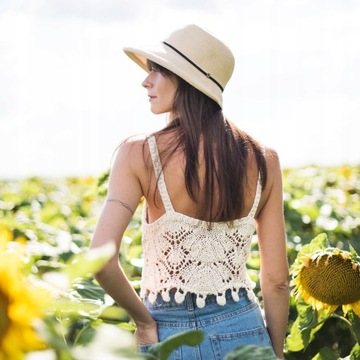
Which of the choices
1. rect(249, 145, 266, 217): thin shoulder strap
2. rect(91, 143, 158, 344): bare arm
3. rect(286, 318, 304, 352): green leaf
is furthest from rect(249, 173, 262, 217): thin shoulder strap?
rect(286, 318, 304, 352): green leaf

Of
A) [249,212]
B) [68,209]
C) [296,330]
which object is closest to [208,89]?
[249,212]

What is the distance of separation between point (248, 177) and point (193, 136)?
0.70ft

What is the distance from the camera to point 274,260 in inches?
99.9

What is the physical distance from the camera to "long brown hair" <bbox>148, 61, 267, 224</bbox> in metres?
2.27

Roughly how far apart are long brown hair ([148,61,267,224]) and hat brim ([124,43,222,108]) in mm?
32

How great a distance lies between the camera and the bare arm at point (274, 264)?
2.50 m

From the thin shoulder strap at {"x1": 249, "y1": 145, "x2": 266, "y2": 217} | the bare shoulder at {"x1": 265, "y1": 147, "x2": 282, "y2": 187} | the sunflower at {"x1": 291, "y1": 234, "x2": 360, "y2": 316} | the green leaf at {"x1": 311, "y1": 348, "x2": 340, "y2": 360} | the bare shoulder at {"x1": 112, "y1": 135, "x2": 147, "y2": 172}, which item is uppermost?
the bare shoulder at {"x1": 112, "y1": 135, "x2": 147, "y2": 172}

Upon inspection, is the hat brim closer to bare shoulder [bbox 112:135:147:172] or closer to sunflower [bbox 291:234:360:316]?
bare shoulder [bbox 112:135:147:172]

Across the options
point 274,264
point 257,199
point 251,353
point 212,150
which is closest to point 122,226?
point 212,150

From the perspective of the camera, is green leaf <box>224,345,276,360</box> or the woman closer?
green leaf <box>224,345,276,360</box>

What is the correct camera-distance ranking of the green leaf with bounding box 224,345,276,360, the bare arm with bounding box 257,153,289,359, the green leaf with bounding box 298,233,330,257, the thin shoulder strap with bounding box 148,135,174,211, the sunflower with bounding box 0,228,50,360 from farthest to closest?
1. the green leaf with bounding box 298,233,330,257
2. the bare arm with bounding box 257,153,289,359
3. the thin shoulder strap with bounding box 148,135,174,211
4. the green leaf with bounding box 224,345,276,360
5. the sunflower with bounding box 0,228,50,360

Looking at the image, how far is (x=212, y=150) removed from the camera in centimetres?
230

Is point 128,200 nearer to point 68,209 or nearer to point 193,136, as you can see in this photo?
point 193,136

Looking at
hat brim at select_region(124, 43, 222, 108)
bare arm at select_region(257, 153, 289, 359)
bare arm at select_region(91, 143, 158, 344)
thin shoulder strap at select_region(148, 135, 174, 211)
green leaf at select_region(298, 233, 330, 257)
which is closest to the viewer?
bare arm at select_region(91, 143, 158, 344)
